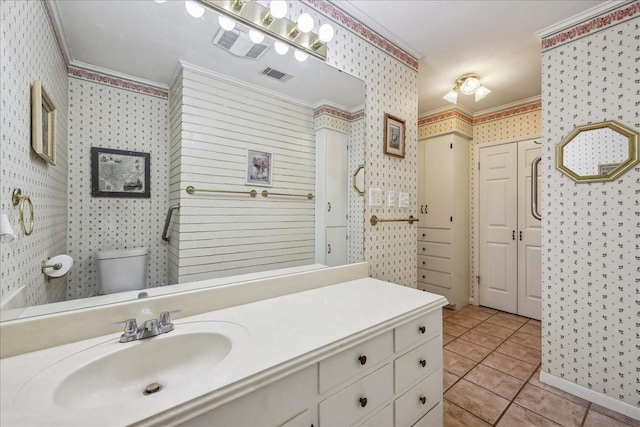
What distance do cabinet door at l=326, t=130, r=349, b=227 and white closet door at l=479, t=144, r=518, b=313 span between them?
261 cm

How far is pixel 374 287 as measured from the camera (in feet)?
5.33

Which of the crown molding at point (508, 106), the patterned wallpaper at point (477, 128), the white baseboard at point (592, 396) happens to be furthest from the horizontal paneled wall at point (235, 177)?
the crown molding at point (508, 106)

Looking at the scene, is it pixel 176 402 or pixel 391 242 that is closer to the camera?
pixel 176 402

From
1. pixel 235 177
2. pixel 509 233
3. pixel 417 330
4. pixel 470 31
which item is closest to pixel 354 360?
pixel 417 330

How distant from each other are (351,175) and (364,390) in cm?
119

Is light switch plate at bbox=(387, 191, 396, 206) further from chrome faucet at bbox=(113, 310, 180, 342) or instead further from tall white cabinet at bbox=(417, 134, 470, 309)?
tall white cabinet at bbox=(417, 134, 470, 309)

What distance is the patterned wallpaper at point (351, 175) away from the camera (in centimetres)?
178

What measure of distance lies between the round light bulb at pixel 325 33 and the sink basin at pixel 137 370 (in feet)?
5.14

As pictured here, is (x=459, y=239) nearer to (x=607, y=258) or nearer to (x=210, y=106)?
(x=607, y=258)

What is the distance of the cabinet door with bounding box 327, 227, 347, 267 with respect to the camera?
1.71 m

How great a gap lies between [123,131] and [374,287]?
1418mm

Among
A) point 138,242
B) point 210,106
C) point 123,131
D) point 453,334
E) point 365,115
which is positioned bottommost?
point 453,334

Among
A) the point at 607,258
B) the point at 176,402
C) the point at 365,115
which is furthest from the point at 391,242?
the point at 176,402

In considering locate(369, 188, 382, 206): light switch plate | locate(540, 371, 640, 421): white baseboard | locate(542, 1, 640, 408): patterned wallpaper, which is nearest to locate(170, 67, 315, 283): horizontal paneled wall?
locate(369, 188, 382, 206): light switch plate
